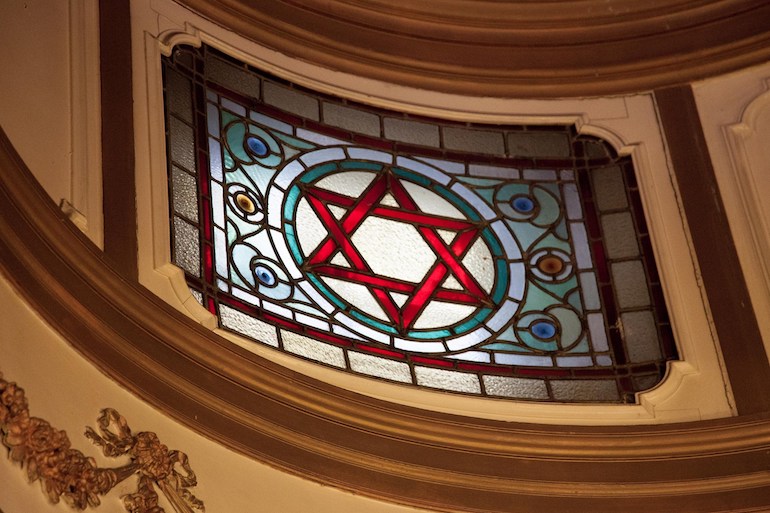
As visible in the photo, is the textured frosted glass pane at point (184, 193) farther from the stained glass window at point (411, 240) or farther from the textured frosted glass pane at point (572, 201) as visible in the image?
the textured frosted glass pane at point (572, 201)

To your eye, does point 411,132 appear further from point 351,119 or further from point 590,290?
point 590,290

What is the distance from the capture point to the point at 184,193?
25.5 feet

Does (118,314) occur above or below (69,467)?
above

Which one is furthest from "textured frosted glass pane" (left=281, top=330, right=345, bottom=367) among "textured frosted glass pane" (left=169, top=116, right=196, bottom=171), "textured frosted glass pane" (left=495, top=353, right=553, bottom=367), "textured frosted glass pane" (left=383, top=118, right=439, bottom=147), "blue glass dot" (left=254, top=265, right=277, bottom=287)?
"textured frosted glass pane" (left=383, top=118, right=439, bottom=147)

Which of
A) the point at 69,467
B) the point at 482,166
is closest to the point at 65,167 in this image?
the point at 69,467

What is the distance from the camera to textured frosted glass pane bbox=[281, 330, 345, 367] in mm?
7535

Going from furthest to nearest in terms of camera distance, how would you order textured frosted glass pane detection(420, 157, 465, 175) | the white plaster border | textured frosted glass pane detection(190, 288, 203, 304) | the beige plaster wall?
textured frosted glass pane detection(420, 157, 465, 175)
the white plaster border
textured frosted glass pane detection(190, 288, 203, 304)
the beige plaster wall

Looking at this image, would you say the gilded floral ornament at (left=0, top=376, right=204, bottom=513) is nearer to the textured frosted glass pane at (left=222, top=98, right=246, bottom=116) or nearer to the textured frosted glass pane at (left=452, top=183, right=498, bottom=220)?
the textured frosted glass pane at (left=222, top=98, right=246, bottom=116)

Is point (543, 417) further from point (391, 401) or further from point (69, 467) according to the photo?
point (69, 467)

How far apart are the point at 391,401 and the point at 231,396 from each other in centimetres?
85

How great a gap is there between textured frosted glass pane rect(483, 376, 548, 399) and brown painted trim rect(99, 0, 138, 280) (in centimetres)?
187

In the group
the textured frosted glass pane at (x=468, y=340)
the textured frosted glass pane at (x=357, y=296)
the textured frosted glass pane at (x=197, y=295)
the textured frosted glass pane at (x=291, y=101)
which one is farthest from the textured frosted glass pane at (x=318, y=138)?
the textured frosted glass pane at (x=197, y=295)

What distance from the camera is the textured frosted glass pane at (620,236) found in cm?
862

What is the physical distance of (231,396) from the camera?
22.7ft
